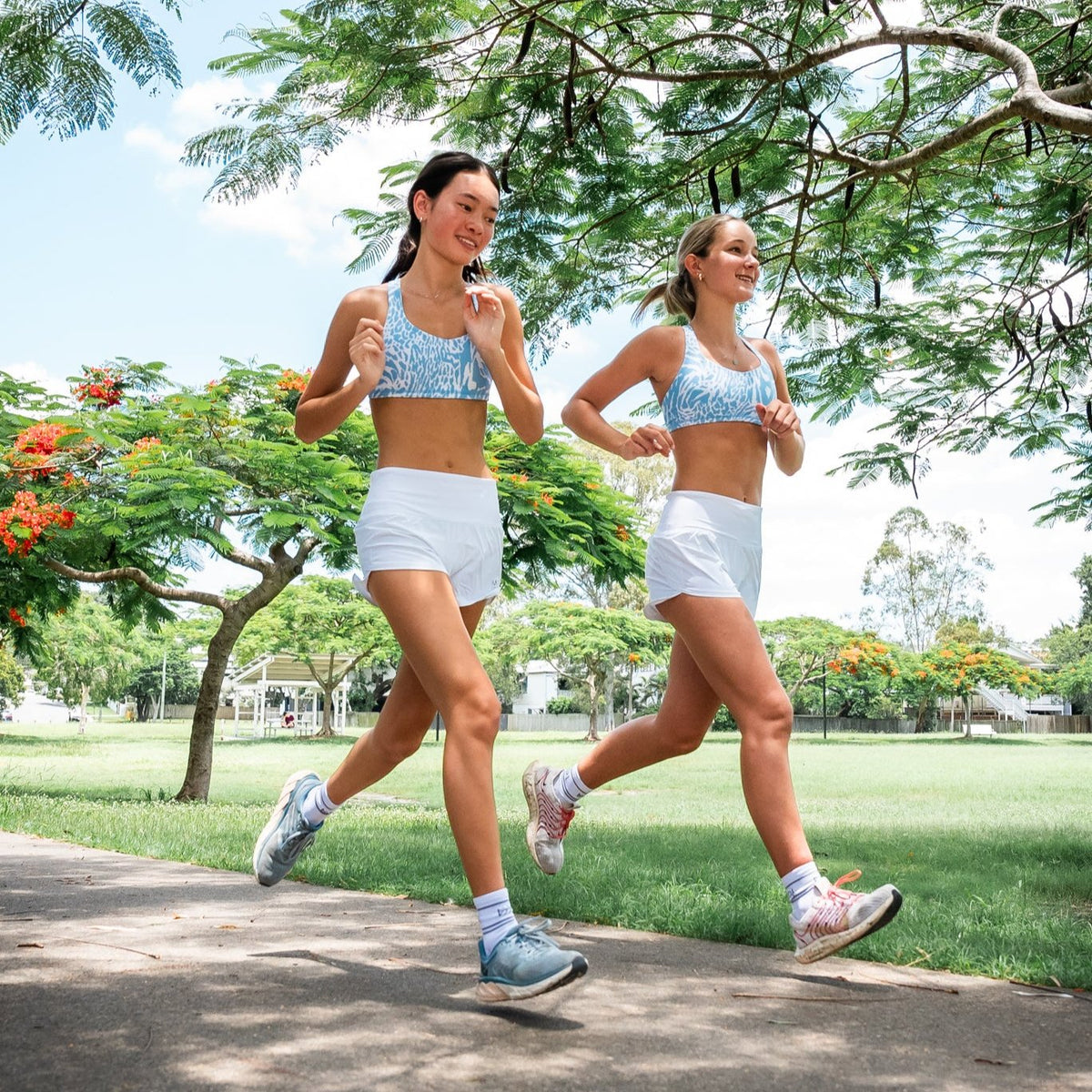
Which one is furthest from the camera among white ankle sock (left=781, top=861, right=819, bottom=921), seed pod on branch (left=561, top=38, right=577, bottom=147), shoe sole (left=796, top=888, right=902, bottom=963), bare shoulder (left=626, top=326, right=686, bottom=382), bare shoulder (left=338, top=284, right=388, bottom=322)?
seed pod on branch (left=561, top=38, right=577, bottom=147)

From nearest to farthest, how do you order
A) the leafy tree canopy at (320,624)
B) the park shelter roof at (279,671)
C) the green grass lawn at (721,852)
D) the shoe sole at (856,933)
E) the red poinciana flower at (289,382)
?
the shoe sole at (856,933), the green grass lawn at (721,852), the red poinciana flower at (289,382), the leafy tree canopy at (320,624), the park shelter roof at (279,671)

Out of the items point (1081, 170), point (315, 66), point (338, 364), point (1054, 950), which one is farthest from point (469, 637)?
point (1081, 170)

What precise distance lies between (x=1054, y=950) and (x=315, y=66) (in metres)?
4.68

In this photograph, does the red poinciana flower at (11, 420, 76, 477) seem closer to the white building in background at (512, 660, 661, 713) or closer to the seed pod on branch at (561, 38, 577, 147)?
the seed pod on branch at (561, 38, 577, 147)

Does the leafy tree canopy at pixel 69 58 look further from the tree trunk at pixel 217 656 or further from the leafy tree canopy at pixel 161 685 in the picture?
the leafy tree canopy at pixel 161 685

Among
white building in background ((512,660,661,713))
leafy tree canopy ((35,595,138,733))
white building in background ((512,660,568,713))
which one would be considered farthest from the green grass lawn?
white building in background ((512,660,568,713))

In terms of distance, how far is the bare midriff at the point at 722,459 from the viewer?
364 cm

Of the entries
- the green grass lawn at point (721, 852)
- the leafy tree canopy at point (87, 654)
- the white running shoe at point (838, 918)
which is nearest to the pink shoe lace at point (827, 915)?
the white running shoe at point (838, 918)

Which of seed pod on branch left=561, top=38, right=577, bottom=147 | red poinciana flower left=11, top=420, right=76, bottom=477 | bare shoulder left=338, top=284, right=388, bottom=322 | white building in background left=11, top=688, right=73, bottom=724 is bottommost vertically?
white building in background left=11, top=688, right=73, bottom=724

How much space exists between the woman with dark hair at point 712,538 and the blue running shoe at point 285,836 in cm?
85

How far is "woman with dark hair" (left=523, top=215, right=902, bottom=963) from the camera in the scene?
3.20 metres

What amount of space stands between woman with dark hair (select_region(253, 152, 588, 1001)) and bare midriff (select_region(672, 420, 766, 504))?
550 mm

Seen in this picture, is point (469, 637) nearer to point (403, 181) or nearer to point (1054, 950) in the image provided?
point (1054, 950)

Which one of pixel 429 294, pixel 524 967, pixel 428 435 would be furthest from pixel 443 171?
pixel 524 967
